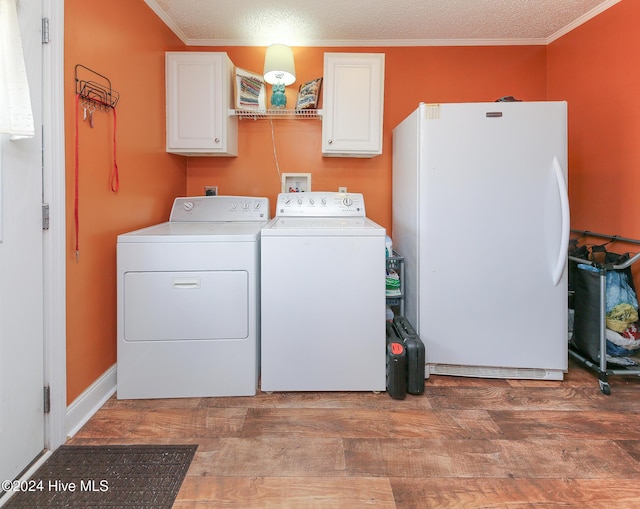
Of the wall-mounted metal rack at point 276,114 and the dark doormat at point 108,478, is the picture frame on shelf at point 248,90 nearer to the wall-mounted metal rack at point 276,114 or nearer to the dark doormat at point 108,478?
the wall-mounted metal rack at point 276,114

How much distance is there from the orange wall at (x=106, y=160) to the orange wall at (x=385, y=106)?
0.62m

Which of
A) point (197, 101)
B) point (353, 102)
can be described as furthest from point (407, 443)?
point (197, 101)

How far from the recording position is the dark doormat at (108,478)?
1218 mm

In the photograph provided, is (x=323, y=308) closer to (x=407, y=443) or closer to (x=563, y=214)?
(x=407, y=443)

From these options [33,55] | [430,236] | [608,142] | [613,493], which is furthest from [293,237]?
[608,142]

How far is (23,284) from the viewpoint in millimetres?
1310

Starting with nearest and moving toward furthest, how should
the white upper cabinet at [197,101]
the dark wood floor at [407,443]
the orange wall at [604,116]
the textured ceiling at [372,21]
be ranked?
1. the dark wood floor at [407,443]
2. the orange wall at [604,116]
3. the textured ceiling at [372,21]
4. the white upper cabinet at [197,101]

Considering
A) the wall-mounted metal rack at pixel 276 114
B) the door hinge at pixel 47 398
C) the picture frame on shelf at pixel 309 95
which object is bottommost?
the door hinge at pixel 47 398

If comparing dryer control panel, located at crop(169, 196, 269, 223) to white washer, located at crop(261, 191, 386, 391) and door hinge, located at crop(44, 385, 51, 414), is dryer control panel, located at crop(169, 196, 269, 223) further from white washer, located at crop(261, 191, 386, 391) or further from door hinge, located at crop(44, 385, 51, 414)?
door hinge, located at crop(44, 385, 51, 414)

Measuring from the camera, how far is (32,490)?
126 centimetres

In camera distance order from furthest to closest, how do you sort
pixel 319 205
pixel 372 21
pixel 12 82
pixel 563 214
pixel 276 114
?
pixel 276 114
pixel 319 205
pixel 372 21
pixel 563 214
pixel 12 82

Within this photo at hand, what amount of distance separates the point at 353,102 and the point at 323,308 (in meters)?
1.49

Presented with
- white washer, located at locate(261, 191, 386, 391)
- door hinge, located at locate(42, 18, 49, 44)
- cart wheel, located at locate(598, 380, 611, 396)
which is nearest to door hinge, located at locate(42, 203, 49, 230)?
door hinge, located at locate(42, 18, 49, 44)

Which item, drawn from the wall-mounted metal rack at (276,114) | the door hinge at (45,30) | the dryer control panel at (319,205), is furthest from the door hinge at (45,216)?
the wall-mounted metal rack at (276,114)
